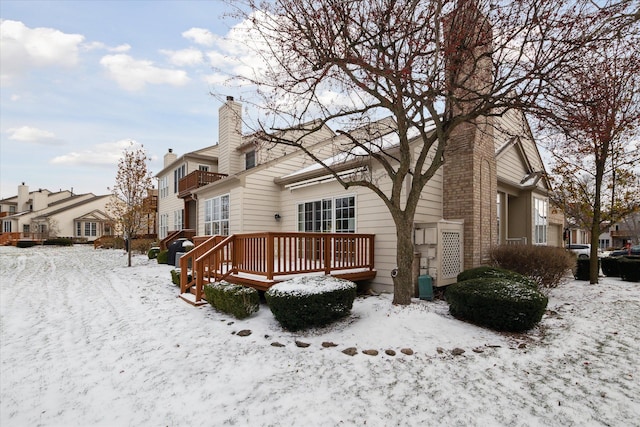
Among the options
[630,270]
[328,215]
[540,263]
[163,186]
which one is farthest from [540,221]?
[163,186]

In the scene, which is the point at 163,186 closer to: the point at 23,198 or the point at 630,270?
the point at 630,270

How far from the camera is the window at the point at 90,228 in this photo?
123 feet

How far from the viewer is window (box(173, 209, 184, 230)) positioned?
19797mm

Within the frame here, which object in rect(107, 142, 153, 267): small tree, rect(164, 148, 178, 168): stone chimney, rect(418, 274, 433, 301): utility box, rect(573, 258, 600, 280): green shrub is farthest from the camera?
rect(164, 148, 178, 168): stone chimney

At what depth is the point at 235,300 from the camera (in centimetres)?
599

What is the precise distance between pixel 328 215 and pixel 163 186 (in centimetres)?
1931

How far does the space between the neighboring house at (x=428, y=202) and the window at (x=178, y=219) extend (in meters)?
4.87

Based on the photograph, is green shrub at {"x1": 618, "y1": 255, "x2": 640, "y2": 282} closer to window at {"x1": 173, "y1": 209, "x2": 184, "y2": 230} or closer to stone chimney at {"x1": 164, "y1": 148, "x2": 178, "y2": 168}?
window at {"x1": 173, "y1": 209, "x2": 184, "y2": 230}

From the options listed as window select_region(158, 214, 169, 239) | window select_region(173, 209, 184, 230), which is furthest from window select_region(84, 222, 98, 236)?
window select_region(173, 209, 184, 230)

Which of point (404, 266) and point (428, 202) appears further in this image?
point (428, 202)

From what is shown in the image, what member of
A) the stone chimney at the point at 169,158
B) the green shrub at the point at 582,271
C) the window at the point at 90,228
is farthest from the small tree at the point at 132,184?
the window at the point at 90,228

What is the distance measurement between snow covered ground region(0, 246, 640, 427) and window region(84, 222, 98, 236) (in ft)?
123

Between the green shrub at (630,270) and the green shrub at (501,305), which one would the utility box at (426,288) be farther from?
the green shrub at (630,270)

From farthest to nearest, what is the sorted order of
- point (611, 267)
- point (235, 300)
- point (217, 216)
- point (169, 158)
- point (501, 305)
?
point (169, 158)
point (217, 216)
point (611, 267)
point (235, 300)
point (501, 305)
